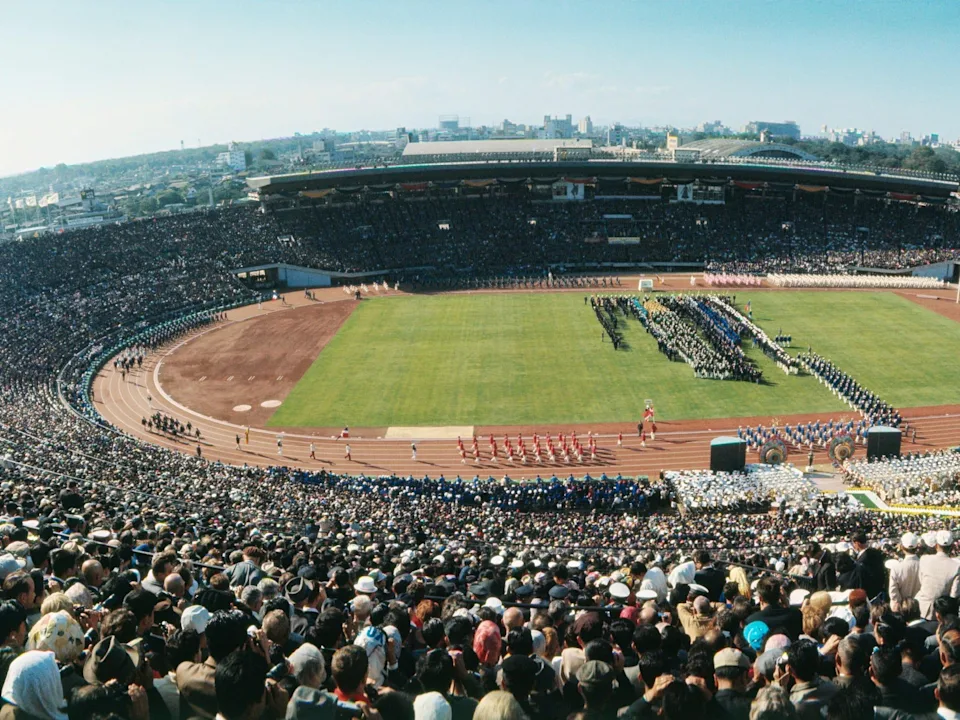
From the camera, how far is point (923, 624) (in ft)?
30.2

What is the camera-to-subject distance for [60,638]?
767cm

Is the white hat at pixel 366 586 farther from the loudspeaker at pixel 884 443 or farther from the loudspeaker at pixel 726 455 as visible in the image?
the loudspeaker at pixel 884 443

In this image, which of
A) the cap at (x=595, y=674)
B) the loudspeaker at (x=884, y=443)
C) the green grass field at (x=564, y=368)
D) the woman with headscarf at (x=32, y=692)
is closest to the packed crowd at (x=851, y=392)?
the green grass field at (x=564, y=368)

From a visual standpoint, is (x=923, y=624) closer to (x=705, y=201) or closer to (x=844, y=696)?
(x=844, y=696)

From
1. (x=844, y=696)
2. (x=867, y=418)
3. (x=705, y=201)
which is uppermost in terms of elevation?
(x=705, y=201)

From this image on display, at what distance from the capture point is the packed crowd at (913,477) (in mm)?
29125

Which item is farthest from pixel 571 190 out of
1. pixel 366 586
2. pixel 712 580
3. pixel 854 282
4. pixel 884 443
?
pixel 366 586

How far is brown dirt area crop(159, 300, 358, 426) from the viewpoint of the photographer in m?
46.6

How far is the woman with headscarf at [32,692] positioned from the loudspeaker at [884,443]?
34.9m

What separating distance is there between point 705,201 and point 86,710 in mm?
93582

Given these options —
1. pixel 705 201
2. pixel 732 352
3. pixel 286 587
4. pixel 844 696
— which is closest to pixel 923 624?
pixel 844 696

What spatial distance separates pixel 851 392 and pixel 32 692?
43.3m

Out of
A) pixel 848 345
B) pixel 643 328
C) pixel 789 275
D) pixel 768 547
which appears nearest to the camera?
pixel 768 547

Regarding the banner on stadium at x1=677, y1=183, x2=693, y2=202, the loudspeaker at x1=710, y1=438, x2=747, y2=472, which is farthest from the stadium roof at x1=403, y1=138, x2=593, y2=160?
the loudspeaker at x1=710, y1=438, x2=747, y2=472
